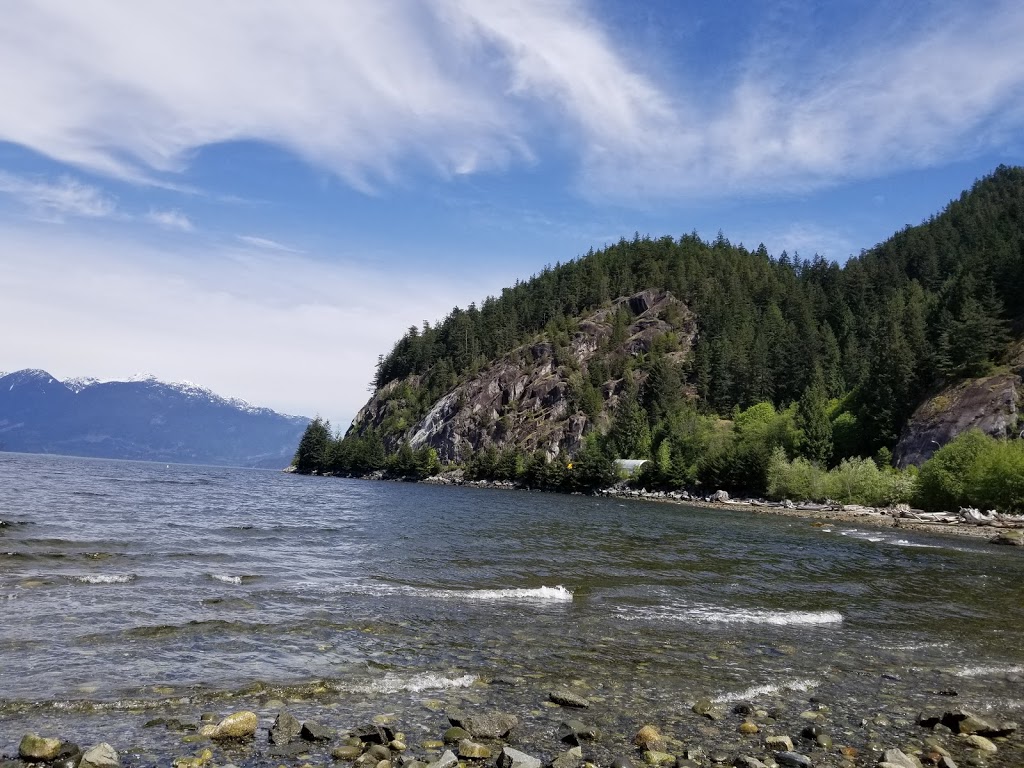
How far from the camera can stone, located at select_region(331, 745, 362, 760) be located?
834 cm

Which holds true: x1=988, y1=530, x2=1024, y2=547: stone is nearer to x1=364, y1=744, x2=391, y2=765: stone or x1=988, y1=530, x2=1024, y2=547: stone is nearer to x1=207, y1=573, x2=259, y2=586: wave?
x1=207, y1=573, x2=259, y2=586: wave

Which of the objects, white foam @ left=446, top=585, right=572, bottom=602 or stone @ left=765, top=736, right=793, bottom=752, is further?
white foam @ left=446, top=585, right=572, bottom=602

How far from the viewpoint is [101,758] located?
7.68 m

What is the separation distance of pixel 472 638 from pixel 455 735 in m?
6.19

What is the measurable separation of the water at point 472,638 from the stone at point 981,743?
241mm

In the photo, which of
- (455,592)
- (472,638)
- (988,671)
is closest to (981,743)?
(988,671)

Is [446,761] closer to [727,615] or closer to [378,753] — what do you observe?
[378,753]

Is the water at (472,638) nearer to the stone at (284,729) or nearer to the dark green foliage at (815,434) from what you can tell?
the stone at (284,729)

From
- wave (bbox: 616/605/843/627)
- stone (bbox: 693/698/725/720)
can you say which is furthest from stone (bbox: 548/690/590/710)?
wave (bbox: 616/605/843/627)

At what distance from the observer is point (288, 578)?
2205 cm

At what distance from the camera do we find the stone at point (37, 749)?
25.5ft

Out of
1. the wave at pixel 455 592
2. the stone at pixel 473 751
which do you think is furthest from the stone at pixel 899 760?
the wave at pixel 455 592

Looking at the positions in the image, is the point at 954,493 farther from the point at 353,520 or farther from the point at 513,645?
the point at 513,645

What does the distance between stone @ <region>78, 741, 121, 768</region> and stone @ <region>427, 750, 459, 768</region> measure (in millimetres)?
3877
